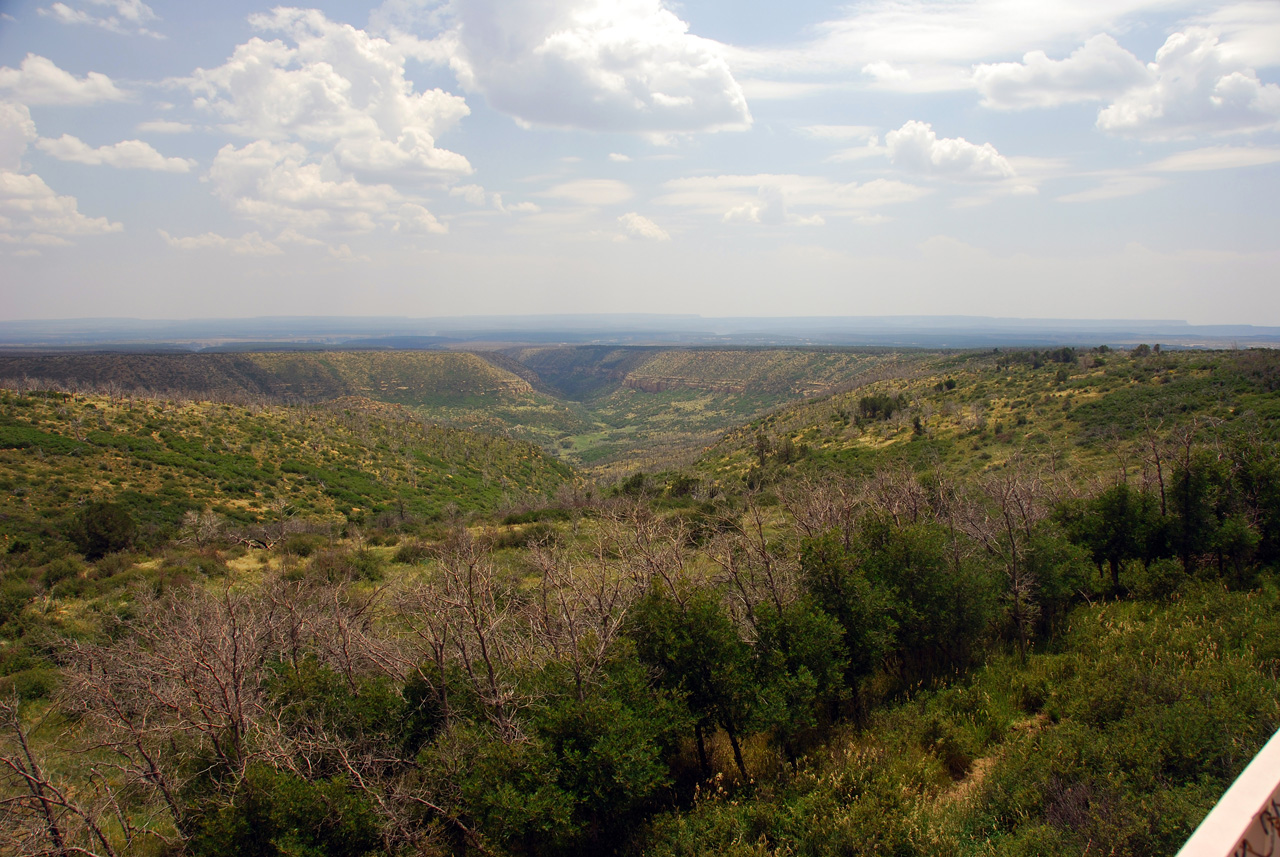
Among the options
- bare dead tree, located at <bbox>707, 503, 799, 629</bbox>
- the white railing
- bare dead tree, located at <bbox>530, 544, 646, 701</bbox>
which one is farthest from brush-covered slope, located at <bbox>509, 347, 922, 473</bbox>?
the white railing

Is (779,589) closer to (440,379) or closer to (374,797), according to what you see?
(374,797)

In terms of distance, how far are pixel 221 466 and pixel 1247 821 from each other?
180ft

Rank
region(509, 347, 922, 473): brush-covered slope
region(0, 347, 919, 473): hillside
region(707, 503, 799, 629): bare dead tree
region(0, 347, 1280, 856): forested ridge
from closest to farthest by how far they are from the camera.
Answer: region(0, 347, 1280, 856): forested ridge < region(707, 503, 799, 629): bare dead tree < region(509, 347, 922, 473): brush-covered slope < region(0, 347, 919, 473): hillside

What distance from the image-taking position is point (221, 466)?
44438 mm

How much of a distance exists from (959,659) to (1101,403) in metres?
38.0

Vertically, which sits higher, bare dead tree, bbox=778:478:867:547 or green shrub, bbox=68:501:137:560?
bare dead tree, bbox=778:478:867:547

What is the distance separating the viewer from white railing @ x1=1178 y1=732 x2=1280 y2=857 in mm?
2359

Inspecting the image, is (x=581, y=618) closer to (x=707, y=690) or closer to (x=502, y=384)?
(x=707, y=690)

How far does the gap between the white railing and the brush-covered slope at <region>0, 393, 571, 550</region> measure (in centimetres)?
4063

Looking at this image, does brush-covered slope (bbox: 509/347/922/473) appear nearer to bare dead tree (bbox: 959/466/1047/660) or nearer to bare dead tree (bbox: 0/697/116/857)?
bare dead tree (bbox: 959/466/1047/660)

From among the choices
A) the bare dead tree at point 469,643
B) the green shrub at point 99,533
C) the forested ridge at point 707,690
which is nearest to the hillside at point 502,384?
the green shrub at point 99,533

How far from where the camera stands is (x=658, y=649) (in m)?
12.2

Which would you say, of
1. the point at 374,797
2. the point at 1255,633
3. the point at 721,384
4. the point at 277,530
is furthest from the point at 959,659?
the point at 721,384

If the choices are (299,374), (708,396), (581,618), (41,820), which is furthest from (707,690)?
(299,374)
